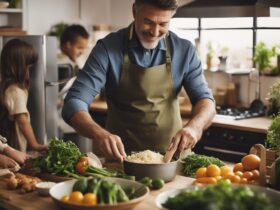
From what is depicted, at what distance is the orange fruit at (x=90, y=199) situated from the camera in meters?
Result: 1.71

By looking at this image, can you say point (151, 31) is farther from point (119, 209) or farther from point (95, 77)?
point (119, 209)

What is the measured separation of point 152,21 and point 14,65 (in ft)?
5.31

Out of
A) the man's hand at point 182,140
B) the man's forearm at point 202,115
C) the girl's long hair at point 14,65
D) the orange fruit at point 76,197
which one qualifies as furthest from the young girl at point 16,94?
the orange fruit at point 76,197

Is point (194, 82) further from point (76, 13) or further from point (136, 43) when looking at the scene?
point (76, 13)

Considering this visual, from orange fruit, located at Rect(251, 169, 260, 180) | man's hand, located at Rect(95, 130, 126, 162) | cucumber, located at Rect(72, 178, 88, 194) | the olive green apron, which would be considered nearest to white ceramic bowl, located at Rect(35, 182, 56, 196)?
cucumber, located at Rect(72, 178, 88, 194)

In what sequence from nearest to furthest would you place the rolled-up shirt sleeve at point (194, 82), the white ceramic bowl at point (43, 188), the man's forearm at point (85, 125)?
the white ceramic bowl at point (43, 188) → the man's forearm at point (85, 125) → the rolled-up shirt sleeve at point (194, 82)

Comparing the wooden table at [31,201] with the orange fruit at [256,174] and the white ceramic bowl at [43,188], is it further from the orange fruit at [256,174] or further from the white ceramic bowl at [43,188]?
the orange fruit at [256,174]

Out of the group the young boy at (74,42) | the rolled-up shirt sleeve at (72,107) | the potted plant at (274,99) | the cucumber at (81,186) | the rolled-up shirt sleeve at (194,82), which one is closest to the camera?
the cucumber at (81,186)

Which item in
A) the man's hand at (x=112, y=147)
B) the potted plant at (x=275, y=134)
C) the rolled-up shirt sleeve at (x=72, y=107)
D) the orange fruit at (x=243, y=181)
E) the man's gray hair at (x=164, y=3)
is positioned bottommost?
the orange fruit at (x=243, y=181)

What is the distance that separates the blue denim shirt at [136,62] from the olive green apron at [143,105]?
3 cm

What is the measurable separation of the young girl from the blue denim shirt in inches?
45.9

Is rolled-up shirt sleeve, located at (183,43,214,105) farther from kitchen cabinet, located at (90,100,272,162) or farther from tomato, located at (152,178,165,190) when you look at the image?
kitchen cabinet, located at (90,100,272,162)

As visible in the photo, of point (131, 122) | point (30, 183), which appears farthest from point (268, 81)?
point (30, 183)

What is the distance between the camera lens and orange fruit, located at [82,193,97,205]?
1.71 meters
